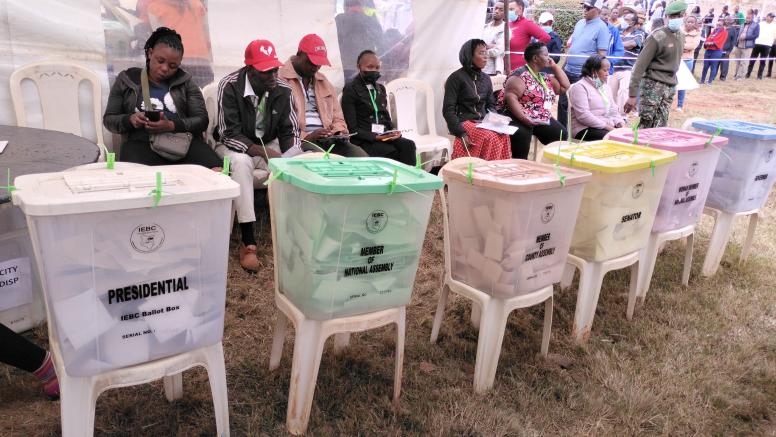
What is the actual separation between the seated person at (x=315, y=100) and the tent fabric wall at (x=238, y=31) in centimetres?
44

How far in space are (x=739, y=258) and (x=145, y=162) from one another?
403 centimetres

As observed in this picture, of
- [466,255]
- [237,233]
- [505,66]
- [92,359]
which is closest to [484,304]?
[466,255]

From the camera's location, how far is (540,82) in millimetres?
5273

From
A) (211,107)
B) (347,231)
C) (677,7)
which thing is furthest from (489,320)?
(677,7)

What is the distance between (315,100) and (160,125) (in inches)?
50.1

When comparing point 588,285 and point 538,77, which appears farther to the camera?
point 538,77

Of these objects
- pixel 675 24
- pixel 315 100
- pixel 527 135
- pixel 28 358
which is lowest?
pixel 28 358

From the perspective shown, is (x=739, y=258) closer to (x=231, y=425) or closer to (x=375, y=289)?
(x=375, y=289)

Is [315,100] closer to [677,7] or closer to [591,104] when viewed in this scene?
[591,104]

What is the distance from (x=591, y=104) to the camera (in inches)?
215

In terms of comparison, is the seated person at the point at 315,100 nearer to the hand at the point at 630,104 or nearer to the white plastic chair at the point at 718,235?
the white plastic chair at the point at 718,235

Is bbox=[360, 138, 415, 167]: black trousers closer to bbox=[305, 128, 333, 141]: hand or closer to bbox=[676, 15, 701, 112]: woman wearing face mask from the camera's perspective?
bbox=[305, 128, 333, 141]: hand

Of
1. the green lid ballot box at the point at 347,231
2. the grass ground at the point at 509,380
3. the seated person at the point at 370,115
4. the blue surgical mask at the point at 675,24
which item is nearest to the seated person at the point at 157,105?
the grass ground at the point at 509,380

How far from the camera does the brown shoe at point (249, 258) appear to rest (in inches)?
138
